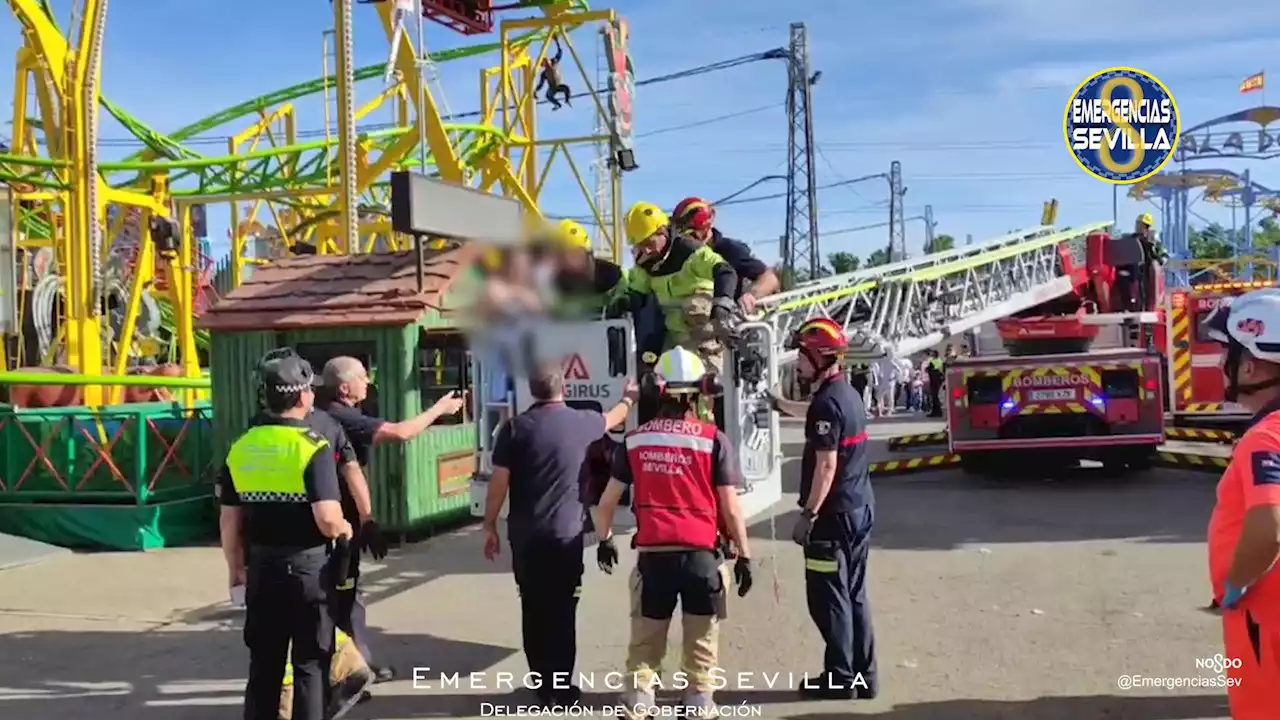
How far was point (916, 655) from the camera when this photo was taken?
6090 mm

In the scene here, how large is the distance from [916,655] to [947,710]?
2.93 ft

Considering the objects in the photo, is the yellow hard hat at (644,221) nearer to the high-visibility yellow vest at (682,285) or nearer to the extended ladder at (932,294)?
the high-visibility yellow vest at (682,285)

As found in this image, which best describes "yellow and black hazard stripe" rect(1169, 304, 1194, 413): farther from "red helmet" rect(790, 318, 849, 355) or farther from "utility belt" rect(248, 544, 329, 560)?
"utility belt" rect(248, 544, 329, 560)

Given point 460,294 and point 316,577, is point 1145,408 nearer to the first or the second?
point 460,294

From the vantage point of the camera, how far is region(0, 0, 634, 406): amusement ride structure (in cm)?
1352

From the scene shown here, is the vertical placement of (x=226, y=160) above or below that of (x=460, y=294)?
above

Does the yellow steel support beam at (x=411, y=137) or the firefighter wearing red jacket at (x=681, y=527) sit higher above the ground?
the yellow steel support beam at (x=411, y=137)

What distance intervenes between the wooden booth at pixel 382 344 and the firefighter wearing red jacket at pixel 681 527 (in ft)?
15.0

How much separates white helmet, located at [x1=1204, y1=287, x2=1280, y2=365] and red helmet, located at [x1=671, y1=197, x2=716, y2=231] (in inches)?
152

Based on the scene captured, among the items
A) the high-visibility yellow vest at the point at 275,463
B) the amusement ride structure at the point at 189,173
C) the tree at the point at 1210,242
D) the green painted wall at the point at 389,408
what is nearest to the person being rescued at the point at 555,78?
the amusement ride structure at the point at 189,173

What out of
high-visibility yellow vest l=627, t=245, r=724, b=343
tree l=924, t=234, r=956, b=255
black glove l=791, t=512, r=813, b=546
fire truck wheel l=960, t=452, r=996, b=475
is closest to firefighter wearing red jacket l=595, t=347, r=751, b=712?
black glove l=791, t=512, r=813, b=546

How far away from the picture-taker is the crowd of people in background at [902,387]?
22469 millimetres

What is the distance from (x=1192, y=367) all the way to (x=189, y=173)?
1640cm

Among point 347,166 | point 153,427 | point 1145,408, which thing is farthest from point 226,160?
point 1145,408
